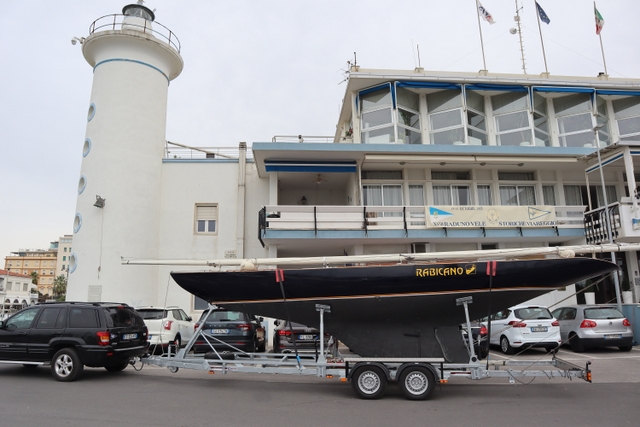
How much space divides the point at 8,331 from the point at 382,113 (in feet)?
49.2

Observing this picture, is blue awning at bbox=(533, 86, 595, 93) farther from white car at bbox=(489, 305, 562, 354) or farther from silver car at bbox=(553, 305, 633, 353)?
white car at bbox=(489, 305, 562, 354)

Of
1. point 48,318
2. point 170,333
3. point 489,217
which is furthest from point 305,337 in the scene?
point 489,217

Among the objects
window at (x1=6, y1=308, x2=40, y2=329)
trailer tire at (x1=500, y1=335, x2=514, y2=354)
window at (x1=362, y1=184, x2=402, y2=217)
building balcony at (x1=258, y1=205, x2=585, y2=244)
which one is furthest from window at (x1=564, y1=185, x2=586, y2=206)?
window at (x1=6, y1=308, x2=40, y2=329)

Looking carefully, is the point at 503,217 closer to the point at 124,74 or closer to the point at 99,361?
the point at 99,361

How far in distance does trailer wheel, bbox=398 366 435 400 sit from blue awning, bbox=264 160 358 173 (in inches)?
441

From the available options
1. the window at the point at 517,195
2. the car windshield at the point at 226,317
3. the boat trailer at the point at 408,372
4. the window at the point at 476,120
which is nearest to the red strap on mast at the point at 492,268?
the boat trailer at the point at 408,372

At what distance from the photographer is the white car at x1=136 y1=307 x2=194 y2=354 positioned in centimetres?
1278

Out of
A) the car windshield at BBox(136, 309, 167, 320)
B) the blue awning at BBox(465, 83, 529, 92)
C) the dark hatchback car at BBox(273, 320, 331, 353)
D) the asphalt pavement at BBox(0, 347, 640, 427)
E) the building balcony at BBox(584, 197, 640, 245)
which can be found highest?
the blue awning at BBox(465, 83, 529, 92)

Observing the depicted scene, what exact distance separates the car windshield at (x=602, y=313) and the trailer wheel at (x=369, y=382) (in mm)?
8359

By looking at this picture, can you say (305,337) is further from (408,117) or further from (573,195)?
(573,195)

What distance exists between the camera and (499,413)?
6.73 metres

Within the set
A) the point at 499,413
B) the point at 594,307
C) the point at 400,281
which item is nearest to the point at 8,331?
the point at 400,281

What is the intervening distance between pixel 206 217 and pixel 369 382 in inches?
554

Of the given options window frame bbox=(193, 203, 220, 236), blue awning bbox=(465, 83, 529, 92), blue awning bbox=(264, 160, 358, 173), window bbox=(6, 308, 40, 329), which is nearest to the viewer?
window bbox=(6, 308, 40, 329)
